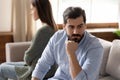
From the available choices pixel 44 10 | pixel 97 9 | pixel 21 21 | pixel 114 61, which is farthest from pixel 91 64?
pixel 97 9

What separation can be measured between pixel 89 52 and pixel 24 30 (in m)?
1.63

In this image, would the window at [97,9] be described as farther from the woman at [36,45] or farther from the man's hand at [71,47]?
the man's hand at [71,47]

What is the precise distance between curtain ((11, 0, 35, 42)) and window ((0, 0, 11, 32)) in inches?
3.7

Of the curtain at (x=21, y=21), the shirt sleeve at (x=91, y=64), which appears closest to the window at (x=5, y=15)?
the curtain at (x=21, y=21)

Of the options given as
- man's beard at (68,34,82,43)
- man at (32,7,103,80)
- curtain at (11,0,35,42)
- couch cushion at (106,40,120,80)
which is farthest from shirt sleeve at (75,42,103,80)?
curtain at (11,0,35,42)

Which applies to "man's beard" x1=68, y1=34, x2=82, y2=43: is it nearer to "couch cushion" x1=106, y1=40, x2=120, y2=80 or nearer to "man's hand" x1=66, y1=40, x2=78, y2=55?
"man's hand" x1=66, y1=40, x2=78, y2=55

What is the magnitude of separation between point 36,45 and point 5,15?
1.24 meters

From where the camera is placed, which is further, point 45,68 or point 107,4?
point 107,4

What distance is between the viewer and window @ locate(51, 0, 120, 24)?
3538 mm

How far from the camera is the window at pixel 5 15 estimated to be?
10.4 feet

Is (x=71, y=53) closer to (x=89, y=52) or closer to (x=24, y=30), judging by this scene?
(x=89, y=52)

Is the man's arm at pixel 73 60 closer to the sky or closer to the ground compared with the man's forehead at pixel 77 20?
closer to the ground

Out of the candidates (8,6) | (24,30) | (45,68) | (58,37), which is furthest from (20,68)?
(8,6)

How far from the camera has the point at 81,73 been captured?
157 cm
